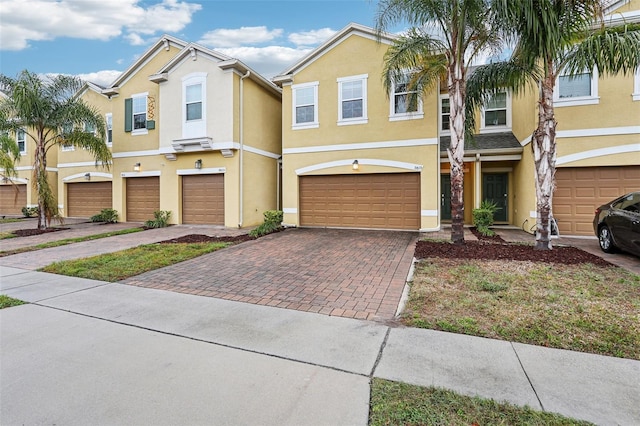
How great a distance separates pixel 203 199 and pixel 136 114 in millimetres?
5815

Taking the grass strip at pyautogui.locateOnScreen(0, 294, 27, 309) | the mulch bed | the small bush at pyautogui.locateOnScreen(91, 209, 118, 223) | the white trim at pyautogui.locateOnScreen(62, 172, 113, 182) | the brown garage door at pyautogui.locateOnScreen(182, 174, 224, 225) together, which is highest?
the white trim at pyautogui.locateOnScreen(62, 172, 113, 182)

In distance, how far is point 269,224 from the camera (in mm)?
12188

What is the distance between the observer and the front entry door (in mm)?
13984

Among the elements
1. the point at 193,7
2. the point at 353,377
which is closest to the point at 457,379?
the point at 353,377

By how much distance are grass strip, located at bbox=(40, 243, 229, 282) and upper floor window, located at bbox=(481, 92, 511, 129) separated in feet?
38.2

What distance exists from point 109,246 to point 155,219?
4.86m

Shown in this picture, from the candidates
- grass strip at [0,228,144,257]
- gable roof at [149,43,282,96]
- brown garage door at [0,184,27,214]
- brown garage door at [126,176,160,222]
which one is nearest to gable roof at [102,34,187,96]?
gable roof at [149,43,282,96]

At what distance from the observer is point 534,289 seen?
505 centimetres

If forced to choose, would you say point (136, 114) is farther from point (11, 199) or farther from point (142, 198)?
point (11, 199)

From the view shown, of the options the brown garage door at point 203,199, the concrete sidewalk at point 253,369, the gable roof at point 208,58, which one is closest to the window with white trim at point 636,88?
the concrete sidewalk at point 253,369

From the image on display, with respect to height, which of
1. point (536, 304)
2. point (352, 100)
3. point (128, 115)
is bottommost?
point (536, 304)

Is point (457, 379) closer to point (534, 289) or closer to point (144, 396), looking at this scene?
point (144, 396)

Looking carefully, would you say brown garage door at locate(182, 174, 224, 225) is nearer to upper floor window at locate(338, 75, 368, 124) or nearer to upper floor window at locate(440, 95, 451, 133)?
upper floor window at locate(338, 75, 368, 124)

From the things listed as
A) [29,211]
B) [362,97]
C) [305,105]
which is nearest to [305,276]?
[362,97]
